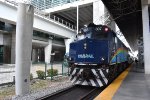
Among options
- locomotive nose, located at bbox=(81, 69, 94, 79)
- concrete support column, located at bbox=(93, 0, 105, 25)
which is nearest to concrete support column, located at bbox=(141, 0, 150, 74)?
locomotive nose, located at bbox=(81, 69, 94, 79)

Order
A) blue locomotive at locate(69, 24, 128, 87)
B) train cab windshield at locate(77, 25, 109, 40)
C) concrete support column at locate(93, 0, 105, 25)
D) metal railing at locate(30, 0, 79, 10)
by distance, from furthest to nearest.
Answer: metal railing at locate(30, 0, 79, 10), concrete support column at locate(93, 0, 105, 25), train cab windshield at locate(77, 25, 109, 40), blue locomotive at locate(69, 24, 128, 87)

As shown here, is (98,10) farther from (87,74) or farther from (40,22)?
(87,74)

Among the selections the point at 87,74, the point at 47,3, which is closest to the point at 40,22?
the point at 47,3

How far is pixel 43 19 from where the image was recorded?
111 ft

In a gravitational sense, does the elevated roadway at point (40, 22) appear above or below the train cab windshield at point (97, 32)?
above

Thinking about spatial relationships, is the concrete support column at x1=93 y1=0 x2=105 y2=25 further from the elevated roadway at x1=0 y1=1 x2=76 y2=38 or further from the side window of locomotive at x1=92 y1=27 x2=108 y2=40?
the side window of locomotive at x1=92 y1=27 x2=108 y2=40

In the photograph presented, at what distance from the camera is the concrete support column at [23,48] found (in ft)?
31.7

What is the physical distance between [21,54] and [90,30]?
4022 millimetres

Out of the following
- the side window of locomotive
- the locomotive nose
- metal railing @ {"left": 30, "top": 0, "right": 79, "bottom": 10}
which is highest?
metal railing @ {"left": 30, "top": 0, "right": 79, "bottom": 10}

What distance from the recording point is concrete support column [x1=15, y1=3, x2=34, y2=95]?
31.7 ft

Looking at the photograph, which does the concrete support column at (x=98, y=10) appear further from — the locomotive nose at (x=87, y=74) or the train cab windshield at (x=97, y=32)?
the locomotive nose at (x=87, y=74)

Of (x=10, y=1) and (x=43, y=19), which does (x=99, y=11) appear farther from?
(x=10, y=1)

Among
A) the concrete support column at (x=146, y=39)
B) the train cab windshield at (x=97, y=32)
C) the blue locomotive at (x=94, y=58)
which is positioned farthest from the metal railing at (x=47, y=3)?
the blue locomotive at (x=94, y=58)

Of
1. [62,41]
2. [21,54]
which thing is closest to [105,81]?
[21,54]
